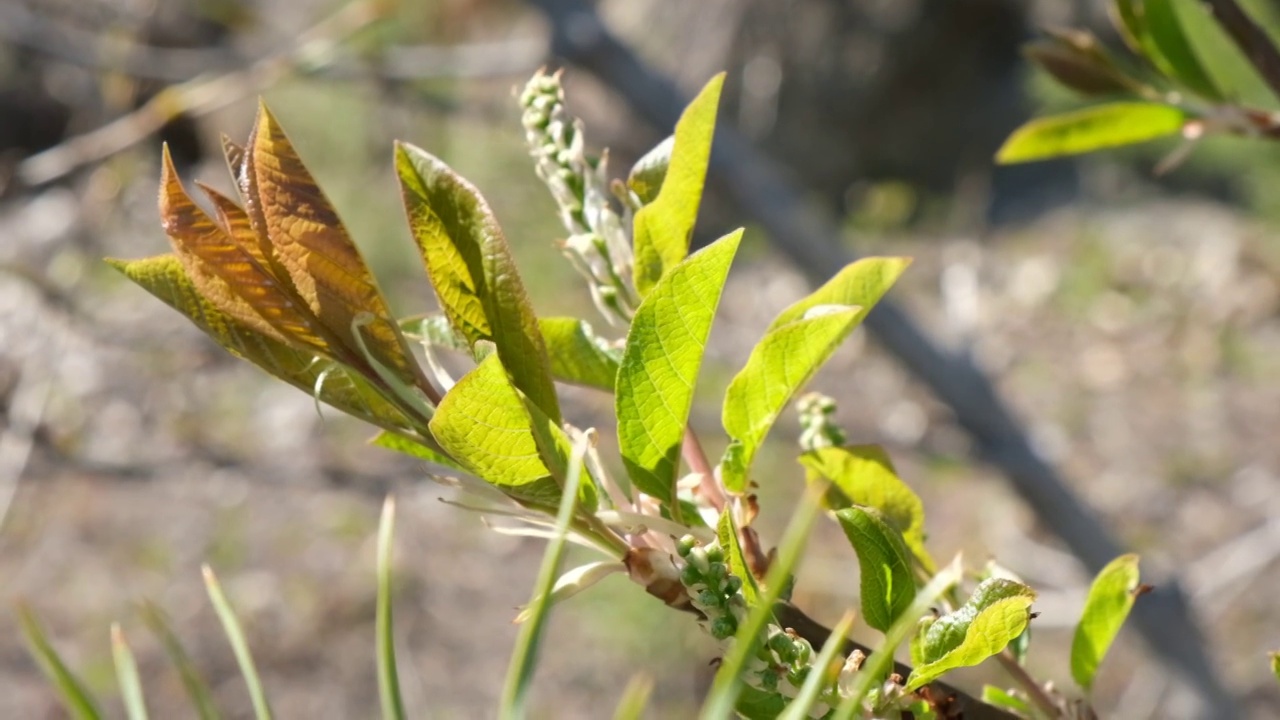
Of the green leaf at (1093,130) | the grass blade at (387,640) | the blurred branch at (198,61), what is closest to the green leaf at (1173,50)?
the green leaf at (1093,130)

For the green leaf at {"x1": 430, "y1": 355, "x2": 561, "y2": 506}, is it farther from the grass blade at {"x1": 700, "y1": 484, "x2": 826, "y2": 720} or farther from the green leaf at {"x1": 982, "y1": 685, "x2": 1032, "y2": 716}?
the green leaf at {"x1": 982, "y1": 685, "x2": 1032, "y2": 716}

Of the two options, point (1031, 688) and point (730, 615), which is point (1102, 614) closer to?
point (1031, 688)

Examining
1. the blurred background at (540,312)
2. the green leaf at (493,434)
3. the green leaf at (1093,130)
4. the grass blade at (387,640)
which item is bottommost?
the blurred background at (540,312)

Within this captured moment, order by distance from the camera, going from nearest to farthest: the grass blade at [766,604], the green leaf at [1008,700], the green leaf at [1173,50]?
the grass blade at [766,604], the green leaf at [1008,700], the green leaf at [1173,50]

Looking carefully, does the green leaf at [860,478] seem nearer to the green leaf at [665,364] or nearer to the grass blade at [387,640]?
the green leaf at [665,364]

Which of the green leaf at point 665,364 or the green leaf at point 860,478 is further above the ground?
the green leaf at point 665,364

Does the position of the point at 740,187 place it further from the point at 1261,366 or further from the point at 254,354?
the point at 1261,366

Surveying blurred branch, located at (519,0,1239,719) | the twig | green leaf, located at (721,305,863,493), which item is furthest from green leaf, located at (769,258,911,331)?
blurred branch, located at (519,0,1239,719)

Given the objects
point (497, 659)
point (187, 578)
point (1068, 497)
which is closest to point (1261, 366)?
point (1068, 497)
